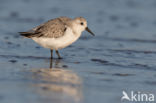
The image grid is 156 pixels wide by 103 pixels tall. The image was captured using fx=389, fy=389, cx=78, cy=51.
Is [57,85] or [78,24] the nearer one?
[57,85]

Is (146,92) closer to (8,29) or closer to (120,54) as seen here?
(120,54)

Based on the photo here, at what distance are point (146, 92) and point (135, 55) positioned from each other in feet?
8.43

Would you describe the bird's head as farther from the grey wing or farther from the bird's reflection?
the bird's reflection

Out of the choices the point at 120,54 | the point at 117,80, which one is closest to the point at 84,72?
the point at 117,80

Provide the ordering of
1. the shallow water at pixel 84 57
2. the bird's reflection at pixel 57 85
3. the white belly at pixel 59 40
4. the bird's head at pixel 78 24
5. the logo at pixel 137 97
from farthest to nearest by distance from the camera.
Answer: the bird's head at pixel 78 24 < the white belly at pixel 59 40 < the shallow water at pixel 84 57 < the logo at pixel 137 97 < the bird's reflection at pixel 57 85

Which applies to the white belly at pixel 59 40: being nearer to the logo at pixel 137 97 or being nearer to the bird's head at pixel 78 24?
the bird's head at pixel 78 24

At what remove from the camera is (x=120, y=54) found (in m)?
7.94

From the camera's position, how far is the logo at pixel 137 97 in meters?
5.15

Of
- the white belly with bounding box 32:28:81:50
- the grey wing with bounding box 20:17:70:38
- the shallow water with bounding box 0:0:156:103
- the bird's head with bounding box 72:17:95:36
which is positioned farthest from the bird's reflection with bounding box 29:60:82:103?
the bird's head with bounding box 72:17:95:36

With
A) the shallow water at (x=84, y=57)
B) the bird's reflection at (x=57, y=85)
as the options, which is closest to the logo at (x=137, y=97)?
the shallow water at (x=84, y=57)

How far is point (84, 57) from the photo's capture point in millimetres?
7625

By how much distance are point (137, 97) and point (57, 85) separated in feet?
3.78

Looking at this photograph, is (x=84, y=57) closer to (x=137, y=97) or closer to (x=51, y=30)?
(x=51, y=30)

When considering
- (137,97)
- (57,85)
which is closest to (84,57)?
(57,85)
